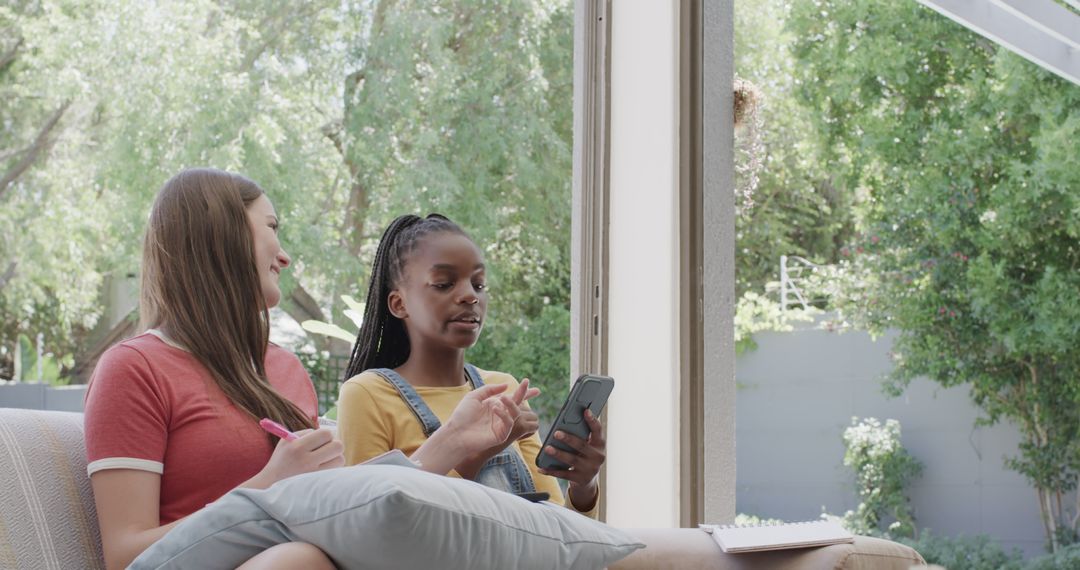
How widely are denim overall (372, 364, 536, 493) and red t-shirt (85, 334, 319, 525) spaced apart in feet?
0.89

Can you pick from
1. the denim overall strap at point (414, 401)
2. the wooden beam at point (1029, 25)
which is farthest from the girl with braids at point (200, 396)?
the wooden beam at point (1029, 25)

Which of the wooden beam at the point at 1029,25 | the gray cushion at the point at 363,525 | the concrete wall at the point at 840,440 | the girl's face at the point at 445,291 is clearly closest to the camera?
the gray cushion at the point at 363,525

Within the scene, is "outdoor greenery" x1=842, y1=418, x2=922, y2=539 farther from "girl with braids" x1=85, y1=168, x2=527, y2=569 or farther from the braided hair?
"girl with braids" x1=85, y1=168, x2=527, y2=569

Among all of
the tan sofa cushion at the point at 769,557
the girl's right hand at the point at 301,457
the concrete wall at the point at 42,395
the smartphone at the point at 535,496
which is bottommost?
the concrete wall at the point at 42,395

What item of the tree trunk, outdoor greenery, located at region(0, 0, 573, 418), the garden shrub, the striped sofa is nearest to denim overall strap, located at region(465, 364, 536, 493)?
the striped sofa

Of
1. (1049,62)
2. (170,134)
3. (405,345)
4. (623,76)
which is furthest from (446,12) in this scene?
(405,345)

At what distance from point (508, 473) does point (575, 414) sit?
143mm

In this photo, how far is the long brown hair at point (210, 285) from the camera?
139cm

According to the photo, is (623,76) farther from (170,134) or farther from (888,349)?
(888,349)

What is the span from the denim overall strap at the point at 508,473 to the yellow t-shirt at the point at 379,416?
28 mm

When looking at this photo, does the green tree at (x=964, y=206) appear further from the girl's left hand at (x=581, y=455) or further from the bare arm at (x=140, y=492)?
the bare arm at (x=140, y=492)

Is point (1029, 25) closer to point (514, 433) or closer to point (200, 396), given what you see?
Result: point (514, 433)

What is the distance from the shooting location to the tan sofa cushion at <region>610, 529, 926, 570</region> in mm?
1345

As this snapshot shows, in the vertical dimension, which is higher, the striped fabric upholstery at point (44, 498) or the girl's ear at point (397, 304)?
the girl's ear at point (397, 304)
